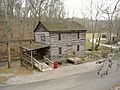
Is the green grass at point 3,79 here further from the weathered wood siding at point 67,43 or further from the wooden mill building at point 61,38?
the weathered wood siding at point 67,43

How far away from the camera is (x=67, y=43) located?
28391 millimetres

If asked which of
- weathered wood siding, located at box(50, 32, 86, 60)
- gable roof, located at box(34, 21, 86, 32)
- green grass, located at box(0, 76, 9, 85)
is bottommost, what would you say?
green grass, located at box(0, 76, 9, 85)

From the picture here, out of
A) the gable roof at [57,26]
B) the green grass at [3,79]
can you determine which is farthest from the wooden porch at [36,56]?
the green grass at [3,79]

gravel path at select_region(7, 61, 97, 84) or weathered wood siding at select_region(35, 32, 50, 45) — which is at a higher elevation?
weathered wood siding at select_region(35, 32, 50, 45)

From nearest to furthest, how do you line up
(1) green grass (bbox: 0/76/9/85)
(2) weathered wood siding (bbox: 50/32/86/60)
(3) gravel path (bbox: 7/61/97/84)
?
(1) green grass (bbox: 0/76/9/85) < (3) gravel path (bbox: 7/61/97/84) < (2) weathered wood siding (bbox: 50/32/86/60)

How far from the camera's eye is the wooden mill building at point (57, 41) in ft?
87.4

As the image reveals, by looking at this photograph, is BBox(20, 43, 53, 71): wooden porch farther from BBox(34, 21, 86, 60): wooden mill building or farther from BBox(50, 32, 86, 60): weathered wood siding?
BBox(50, 32, 86, 60): weathered wood siding

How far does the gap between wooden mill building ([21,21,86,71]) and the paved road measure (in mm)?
7741

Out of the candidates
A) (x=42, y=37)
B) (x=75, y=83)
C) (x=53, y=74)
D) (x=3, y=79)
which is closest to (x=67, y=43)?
(x=42, y=37)

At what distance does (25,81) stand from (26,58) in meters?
7.27

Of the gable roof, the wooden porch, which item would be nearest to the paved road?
the wooden porch

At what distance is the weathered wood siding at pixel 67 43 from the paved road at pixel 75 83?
7765 millimetres

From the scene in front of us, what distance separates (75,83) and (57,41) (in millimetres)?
10569

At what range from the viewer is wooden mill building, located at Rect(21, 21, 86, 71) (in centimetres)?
2664
